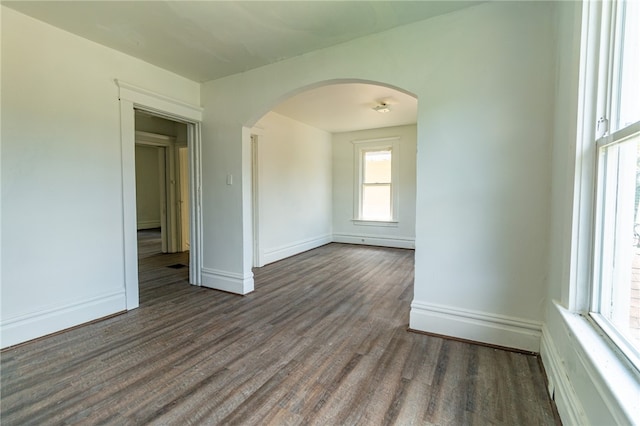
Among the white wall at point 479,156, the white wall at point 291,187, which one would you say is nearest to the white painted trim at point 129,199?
the white wall at point 291,187

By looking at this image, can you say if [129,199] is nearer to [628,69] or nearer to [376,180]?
[628,69]

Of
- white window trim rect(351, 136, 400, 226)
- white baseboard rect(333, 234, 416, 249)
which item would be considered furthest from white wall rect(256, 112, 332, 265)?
white window trim rect(351, 136, 400, 226)

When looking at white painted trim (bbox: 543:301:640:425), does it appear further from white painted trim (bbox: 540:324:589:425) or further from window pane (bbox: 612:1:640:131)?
window pane (bbox: 612:1:640:131)

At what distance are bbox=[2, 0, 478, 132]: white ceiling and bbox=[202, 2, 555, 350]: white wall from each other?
0.75 feet

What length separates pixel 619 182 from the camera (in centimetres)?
124

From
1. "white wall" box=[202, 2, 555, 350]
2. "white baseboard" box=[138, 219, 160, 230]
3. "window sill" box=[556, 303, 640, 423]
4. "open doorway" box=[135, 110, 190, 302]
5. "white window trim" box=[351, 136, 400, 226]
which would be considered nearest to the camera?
"window sill" box=[556, 303, 640, 423]

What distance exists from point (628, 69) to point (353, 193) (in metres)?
5.37

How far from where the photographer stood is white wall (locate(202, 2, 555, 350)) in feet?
6.50

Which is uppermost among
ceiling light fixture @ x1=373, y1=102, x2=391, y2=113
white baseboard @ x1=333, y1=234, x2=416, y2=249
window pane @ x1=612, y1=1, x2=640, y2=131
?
ceiling light fixture @ x1=373, y1=102, x2=391, y2=113

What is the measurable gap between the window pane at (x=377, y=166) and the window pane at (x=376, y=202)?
159mm

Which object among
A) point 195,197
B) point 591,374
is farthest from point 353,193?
point 591,374

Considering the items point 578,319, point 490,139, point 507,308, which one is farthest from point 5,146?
point 507,308

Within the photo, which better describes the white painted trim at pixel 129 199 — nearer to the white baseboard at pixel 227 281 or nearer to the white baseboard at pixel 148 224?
the white baseboard at pixel 227 281

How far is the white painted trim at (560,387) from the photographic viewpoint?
1215mm
